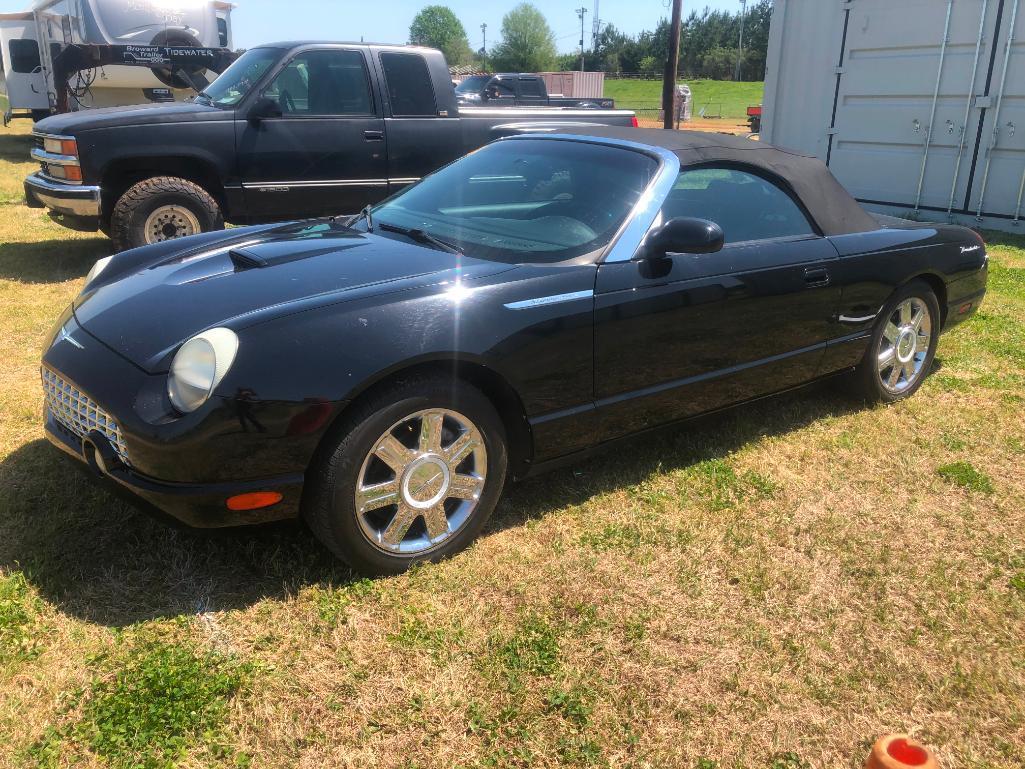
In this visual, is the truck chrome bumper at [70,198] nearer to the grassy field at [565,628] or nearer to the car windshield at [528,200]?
the grassy field at [565,628]

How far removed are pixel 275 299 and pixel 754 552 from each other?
1.94m

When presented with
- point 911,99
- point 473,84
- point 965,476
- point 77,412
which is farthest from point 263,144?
point 473,84

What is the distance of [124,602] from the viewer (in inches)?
103

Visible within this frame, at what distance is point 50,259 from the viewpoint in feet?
25.1

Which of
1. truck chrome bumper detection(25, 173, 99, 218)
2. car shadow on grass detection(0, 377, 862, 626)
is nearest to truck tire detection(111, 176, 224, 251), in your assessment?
truck chrome bumper detection(25, 173, 99, 218)

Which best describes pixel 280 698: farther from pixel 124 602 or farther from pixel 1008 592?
pixel 1008 592

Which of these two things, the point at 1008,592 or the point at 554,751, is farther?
the point at 1008,592

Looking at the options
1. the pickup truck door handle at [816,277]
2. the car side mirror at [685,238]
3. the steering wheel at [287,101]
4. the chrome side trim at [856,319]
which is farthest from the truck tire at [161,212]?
the chrome side trim at [856,319]

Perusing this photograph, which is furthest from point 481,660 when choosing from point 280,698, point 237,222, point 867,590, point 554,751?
point 237,222

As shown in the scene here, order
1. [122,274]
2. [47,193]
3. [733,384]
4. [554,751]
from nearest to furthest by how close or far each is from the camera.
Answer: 1. [554,751]
2. [122,274]
3. [733,384]
4. [47,193]

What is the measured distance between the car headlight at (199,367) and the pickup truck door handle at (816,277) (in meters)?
2.54

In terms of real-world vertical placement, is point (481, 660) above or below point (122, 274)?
below

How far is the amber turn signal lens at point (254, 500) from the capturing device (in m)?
2.44

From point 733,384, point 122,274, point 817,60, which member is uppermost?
point 817,60
